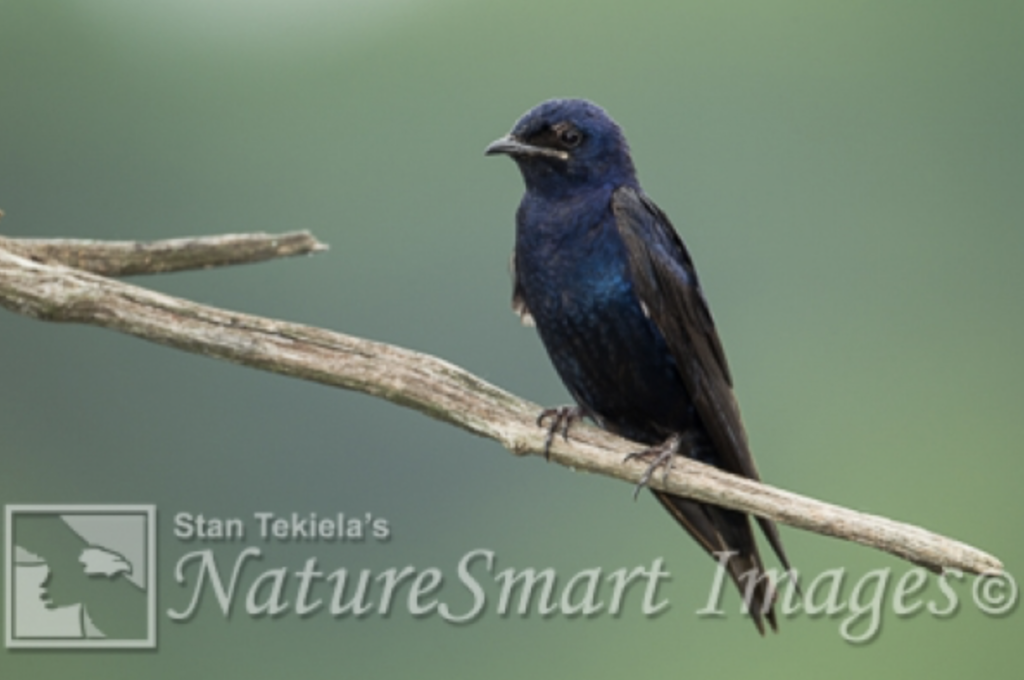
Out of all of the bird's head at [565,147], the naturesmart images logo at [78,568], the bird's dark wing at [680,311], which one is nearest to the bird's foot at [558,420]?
the bird's dark wing at [680,311]

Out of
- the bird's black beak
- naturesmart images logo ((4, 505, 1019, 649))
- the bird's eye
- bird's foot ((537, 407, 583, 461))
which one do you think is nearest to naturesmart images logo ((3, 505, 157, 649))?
naturesmart images logo ((4, 505, 1019, 649))

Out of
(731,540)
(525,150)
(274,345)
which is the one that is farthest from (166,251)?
(731,540)

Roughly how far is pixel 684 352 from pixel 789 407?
41.1 ft

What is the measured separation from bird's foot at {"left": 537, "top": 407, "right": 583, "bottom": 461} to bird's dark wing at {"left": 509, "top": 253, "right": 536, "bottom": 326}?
1.45 ft

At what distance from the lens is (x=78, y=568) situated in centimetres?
483

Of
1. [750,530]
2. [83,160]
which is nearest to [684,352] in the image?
→ [750,530]

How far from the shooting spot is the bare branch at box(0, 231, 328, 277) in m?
3.85

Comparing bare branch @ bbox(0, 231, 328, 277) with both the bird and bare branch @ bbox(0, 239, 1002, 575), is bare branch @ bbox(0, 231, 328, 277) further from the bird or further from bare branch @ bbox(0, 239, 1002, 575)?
the bird

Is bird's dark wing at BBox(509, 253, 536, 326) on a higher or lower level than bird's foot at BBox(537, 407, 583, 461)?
higher

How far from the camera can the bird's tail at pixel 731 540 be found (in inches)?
164

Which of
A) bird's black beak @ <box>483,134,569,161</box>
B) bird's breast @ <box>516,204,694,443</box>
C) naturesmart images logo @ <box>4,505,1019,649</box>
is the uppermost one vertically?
bird's black beak @ <box>483,134,569,161</box>

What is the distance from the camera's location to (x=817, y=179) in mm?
14594

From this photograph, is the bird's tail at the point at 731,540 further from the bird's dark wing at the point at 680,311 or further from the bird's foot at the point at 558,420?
the bird's foot at the point at 558,420

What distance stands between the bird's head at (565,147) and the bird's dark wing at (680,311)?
12 centimetres
